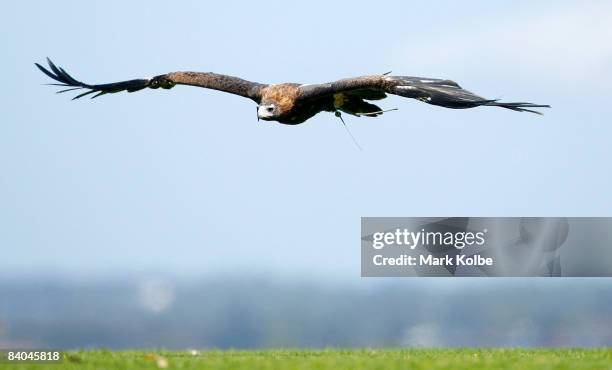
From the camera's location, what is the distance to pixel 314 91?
15.9 meters

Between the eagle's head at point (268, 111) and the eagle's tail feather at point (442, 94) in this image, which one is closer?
the eagle's tail feather at point (442, 94)

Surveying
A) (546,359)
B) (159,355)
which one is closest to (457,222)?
(546,359)

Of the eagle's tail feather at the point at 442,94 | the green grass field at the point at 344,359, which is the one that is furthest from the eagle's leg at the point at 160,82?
the green grass field at the point at 344,359

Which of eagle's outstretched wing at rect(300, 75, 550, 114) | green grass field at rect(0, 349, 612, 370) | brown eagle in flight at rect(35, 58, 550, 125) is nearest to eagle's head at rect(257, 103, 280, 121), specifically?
brown eagle in flight at rect(35, 58, 550, 125)

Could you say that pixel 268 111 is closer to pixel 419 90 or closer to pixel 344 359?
pixel 419 90

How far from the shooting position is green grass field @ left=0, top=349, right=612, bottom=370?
11.4 meters

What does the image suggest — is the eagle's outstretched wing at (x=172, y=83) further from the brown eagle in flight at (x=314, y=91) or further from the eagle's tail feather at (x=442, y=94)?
the eagle's tail feather at (x=442, y=94)

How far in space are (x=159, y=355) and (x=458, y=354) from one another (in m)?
4.04

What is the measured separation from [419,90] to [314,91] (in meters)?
2.34

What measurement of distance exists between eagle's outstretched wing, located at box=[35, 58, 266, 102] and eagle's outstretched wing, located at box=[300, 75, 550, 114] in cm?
208

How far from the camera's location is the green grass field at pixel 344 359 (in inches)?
448

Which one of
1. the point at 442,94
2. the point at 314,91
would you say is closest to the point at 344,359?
the point at 442,94

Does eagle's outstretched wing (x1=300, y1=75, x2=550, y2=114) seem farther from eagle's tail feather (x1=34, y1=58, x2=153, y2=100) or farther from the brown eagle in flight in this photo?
eagle's tail feather (x1=34, y1=58, x2=153, y2=100)

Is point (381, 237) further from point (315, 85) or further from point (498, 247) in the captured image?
point (315, 85)
